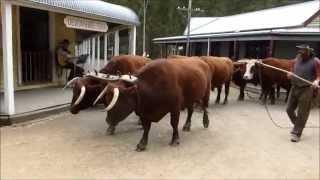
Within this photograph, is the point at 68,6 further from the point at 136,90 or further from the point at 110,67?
the point at 136,90

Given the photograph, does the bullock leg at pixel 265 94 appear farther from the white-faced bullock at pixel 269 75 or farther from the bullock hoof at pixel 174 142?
the bullock hoof at pixel 174 142

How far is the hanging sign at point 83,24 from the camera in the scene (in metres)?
12.1

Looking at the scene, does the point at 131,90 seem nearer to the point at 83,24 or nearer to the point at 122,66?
the point at 122,66

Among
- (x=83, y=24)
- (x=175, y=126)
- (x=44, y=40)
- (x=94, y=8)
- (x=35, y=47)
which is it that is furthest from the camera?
(x=44, y=40)

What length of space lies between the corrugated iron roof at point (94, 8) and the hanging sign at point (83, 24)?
1.25ft

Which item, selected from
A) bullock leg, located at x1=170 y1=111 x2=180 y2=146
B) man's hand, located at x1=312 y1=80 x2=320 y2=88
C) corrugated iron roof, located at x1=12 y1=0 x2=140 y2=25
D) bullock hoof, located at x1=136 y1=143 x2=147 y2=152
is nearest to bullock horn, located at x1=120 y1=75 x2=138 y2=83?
bullock leg, located at x1=170 y1=111 x2=180 y2=146

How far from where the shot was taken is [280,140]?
28.9ft

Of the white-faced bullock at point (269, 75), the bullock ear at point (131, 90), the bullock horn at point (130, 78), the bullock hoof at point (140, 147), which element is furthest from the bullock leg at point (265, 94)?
the bullock ear at point (131, 90)

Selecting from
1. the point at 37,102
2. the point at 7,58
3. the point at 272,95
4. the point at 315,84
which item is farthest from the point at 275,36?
the point at 7,58

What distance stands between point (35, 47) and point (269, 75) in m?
7.17

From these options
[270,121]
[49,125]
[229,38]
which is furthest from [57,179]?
[229,38]

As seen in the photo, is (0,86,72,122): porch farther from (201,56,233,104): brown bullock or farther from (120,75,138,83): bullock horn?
(201,56,233,104): brown bullock

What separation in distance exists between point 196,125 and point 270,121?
6.89ft

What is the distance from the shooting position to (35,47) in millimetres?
13844
